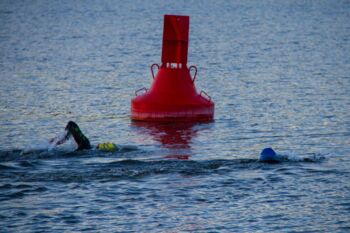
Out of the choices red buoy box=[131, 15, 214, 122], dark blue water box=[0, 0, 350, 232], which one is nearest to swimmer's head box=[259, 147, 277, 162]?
dark blue water box=[0, 0, 350, 232]

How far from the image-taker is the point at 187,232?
15633mm

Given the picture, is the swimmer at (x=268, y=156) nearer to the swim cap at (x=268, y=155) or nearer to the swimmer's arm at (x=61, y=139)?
the swim cap at (x=268, y=155)

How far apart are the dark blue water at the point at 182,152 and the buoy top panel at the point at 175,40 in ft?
5.50

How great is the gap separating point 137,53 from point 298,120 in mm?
23539

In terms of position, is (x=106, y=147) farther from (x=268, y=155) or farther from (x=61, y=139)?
(x=268, y=155)

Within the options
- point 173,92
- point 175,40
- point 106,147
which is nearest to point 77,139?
point 106,147

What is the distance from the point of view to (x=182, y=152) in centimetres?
2094

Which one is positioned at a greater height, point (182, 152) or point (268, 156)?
point (268, 156)

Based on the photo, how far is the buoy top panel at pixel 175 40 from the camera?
24234mm

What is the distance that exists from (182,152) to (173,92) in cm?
311

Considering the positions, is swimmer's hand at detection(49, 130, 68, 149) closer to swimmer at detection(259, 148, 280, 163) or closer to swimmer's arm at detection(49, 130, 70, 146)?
swimmer's arm at detection(49, 130, 70, 146)

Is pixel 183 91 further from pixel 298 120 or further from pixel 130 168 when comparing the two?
pixel 130 168

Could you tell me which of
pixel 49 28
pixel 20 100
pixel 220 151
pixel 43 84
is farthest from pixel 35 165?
pixel 49 28

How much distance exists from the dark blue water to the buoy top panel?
1.68 m
